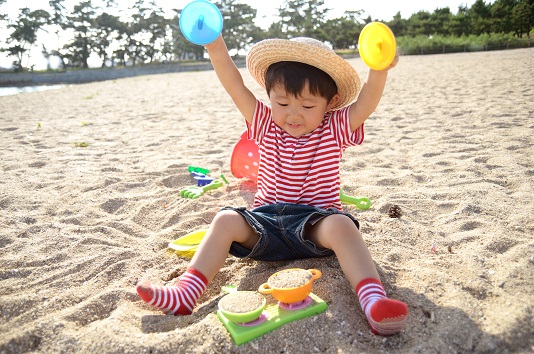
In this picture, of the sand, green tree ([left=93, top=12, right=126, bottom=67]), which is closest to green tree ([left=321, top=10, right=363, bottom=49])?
green tree ([left=93, top=12, right=126, bottom=67])

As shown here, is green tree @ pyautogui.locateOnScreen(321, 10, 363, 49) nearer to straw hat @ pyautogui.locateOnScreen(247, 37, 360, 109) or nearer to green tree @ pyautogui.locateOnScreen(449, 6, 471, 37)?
green tree @ pyautogui.locateOnScreen(449, 6, 471, 37)

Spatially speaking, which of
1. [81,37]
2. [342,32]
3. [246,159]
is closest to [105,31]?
[81,37]

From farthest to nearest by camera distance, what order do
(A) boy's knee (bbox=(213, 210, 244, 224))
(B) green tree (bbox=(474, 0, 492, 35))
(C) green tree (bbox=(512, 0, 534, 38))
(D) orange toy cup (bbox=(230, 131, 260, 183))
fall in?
(B) green tree (bbox=(474, 0, 492, 35)) < (C) green tree (bbox=(512, 0, 534, 38)) < (D) orange toy cup (bbox=(230, 131, 260, 183)) < (A) boy's knee (bbox=(213, 210, 244, 224))

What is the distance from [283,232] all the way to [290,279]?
0.36m

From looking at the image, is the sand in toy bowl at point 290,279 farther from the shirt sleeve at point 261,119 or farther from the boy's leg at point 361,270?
the shirt sleeve at point 261,119

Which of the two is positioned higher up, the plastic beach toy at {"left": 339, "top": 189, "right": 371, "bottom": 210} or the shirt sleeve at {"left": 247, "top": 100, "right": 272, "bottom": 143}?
the shirt sleeve at {"left": 247, "top": 100, "right": 272, "bottom": 143}

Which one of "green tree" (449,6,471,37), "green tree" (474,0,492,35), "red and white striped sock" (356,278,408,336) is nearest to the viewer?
"red and white striped sock" (356,278,408,336)

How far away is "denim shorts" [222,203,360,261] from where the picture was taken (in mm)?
1873

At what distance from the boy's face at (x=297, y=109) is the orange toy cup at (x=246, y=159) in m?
1.18

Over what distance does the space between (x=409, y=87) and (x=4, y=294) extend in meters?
8.20

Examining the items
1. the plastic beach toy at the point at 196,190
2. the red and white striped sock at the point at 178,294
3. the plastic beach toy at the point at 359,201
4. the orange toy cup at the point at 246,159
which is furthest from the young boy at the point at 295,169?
the orange toy cup at the point at 246,159

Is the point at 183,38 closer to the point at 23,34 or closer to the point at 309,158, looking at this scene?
the point at 23,34

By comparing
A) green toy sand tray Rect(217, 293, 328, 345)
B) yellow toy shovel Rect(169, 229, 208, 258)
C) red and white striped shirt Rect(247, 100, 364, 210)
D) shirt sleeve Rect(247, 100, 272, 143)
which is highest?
shirt sleeve Rect(247, 100, 272, 143)

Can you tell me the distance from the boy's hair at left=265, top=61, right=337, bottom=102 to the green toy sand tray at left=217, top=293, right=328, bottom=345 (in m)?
0.91
